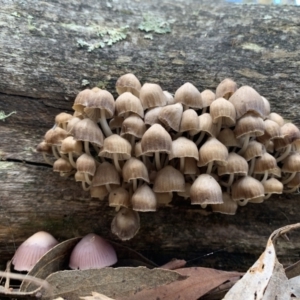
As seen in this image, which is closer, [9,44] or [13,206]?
[13,206]

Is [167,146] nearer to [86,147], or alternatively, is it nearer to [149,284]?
[86,147]

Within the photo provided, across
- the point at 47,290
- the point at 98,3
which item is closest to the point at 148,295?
the point at 47,290

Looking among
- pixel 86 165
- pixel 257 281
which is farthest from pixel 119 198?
pixel 257 281

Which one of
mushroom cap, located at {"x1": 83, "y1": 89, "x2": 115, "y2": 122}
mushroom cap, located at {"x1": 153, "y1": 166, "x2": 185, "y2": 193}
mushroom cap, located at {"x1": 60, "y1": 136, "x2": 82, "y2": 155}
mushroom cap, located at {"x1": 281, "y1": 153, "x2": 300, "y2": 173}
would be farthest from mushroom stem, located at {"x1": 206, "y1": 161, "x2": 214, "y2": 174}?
mushroom cap, located at {"x1": 60, "y1": 136, "x2": 82, "y2": 155}

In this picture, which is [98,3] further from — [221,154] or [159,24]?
[221,154]

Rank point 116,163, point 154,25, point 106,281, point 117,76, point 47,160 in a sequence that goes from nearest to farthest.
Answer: point 106,281, point 116,163, point 47,160, point 117,76, point 154,25

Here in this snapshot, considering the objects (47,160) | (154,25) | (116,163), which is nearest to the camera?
(116,163)

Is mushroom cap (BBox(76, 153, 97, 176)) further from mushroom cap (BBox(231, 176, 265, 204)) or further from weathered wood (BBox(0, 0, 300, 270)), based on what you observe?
mushroom cap (BBox(231, 176, 265, 204))
